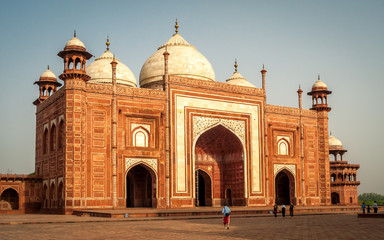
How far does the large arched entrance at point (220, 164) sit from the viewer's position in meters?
26.0

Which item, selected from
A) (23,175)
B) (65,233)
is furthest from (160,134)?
(65,233)

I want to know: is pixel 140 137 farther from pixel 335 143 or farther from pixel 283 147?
pixel 335 143

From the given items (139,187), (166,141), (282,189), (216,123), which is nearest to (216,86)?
(216,123)

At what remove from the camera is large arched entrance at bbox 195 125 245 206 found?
25969 millimetres

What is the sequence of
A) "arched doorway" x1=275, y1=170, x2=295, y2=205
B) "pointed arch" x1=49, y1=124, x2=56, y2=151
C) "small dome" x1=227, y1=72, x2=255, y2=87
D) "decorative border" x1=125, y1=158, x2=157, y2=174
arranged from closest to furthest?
"decorative border" x1=125, y1=158, x2=157, y2=174 < "pointed arch" x1=49, y1=124, x2=56, y2=151 < "arched doorway" x1=275, y1=170, x2=295, y2=205 < "small dome" x1=227, y1=72, x2=255, y2=87

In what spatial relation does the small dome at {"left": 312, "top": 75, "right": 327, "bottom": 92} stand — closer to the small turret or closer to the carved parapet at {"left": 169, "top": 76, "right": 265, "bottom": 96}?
the carved parapet at {"left": 169, "top": 76, "right": 265, "bottom": 96}

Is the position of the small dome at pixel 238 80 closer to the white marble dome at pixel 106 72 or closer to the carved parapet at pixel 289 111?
the carved parapet at pixel 289 111

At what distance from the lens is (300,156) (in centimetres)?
2775

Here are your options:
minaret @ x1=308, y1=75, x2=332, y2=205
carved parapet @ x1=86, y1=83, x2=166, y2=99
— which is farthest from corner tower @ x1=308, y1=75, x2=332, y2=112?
carved parapet @ x1=86, y1=83, x2=166, y2=99

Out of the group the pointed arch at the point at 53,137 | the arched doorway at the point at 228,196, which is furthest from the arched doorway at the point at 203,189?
the pointed arch at the point at 53,137

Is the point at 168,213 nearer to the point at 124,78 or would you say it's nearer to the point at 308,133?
the point at 124,78

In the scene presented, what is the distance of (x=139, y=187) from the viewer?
24.7 metres

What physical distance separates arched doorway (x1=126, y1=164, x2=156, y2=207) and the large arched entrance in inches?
118

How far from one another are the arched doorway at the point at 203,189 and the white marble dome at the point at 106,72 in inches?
256
